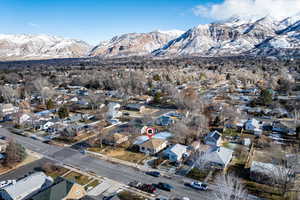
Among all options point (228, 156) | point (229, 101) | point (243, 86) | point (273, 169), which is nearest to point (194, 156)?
point (228, 156)

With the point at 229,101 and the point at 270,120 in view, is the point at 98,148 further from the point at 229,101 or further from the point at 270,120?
the point at 229,101

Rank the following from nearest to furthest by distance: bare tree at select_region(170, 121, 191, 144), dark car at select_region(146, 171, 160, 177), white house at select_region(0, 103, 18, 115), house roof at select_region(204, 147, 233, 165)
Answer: dark car at select_region(146, 171, 160, 177)
house roof at select_region(204, 147, 233, 165)
bare tree at select_region(170, 121, 191, 144)
white house at select_region(0, 103, 18, 115)

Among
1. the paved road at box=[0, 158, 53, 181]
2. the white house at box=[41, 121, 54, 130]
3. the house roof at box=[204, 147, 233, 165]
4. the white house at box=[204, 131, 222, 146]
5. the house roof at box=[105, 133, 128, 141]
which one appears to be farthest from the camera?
the white house at box=[41, 121, 54, 130]

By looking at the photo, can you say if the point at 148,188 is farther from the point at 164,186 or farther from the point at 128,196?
the point at 128,196

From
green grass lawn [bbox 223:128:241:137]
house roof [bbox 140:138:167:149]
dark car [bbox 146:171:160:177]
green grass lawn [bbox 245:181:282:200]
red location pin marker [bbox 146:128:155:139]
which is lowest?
green grass lawn [bbox 245:181:282:200]

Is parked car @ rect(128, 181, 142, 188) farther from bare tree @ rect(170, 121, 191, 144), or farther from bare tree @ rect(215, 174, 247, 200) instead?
bare tree @ rect(170, 121, 191, 144)

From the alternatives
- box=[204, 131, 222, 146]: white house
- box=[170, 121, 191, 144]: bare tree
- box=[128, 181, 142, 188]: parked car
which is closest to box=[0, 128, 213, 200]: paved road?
box=[128, 181, 142, 188]: parked car

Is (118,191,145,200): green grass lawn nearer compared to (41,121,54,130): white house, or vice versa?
(118,191,145,200): green grass lawn
